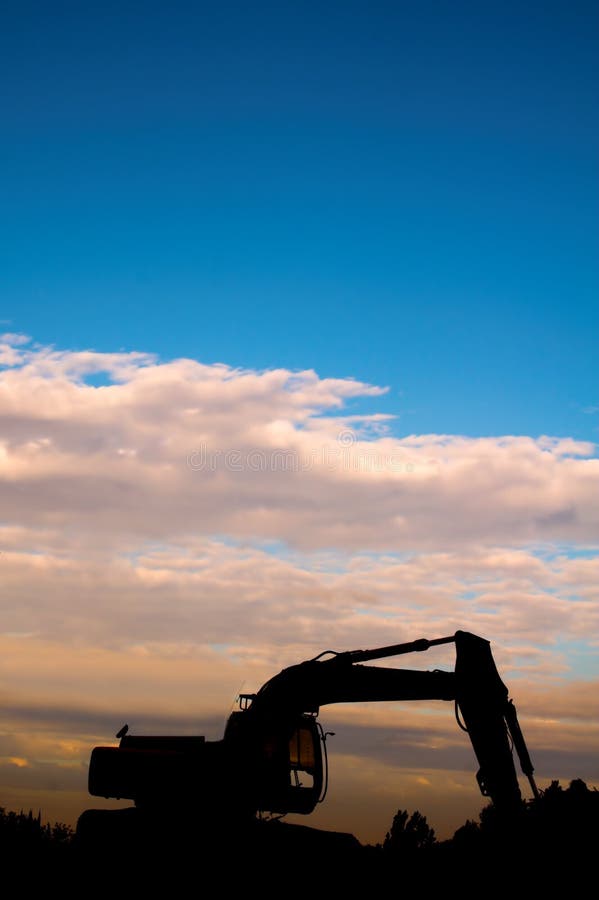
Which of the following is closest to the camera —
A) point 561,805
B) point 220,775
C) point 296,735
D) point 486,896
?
point 486,896

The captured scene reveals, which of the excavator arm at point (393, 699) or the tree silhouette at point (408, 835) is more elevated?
the excavator arm at point (393, 699)

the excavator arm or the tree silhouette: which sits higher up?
the excavator arm

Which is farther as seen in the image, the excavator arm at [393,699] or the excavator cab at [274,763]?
the excavator cab at [274,763]

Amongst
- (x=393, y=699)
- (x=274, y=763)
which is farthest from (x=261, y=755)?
(x=393, y=699)

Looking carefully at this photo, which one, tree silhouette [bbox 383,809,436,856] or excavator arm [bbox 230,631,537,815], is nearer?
excavator arm [bbox 230,631,537,815]

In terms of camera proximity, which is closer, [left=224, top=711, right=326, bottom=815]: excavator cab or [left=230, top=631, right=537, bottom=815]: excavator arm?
[left=230, top=631, right=537, bottom=815]: excavator arm

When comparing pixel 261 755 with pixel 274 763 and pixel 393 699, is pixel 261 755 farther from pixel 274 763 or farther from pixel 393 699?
pixel 393 699

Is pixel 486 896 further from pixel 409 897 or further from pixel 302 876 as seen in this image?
pixel 302 876

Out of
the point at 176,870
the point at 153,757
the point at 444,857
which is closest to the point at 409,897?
the point at 444,857

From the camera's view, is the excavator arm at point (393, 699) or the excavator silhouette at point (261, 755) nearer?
the excavator arm at point (393, 699)

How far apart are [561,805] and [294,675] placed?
536cm

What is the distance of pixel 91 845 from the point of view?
55.0 ft

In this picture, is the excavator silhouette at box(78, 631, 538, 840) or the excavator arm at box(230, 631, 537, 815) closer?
the excavator arm at box(230, 631, 537, 815)

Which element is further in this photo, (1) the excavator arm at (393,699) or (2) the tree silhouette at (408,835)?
(2) the tree silhouette at (408,835)
